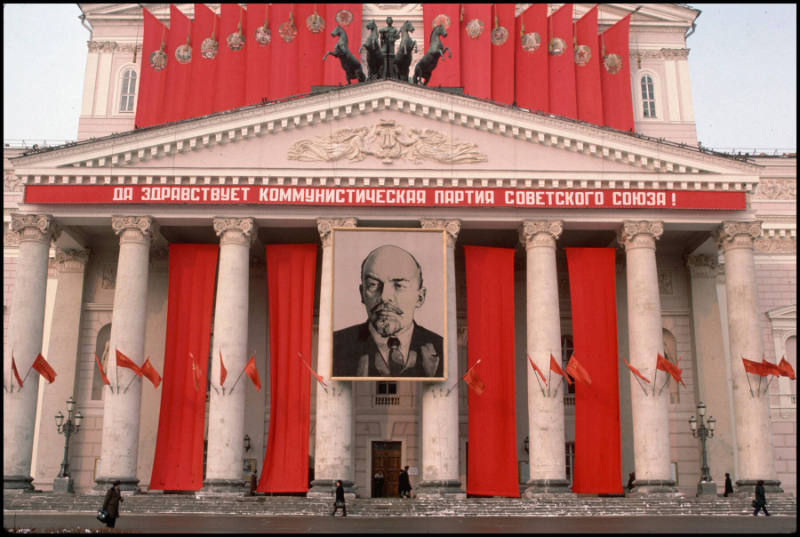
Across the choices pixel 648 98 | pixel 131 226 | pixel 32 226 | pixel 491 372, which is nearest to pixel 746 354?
pixel 491 372

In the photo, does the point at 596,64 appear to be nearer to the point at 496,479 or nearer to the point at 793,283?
the point at 793,283

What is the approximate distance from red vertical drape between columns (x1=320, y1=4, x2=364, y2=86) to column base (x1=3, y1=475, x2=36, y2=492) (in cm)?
2294

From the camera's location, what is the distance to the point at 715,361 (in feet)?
122

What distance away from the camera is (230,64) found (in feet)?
145

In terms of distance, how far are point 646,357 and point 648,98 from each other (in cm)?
1920

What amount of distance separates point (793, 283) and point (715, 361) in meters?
6.69

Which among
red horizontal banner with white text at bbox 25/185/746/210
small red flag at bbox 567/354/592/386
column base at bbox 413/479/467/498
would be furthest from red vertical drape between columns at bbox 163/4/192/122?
small red flag at bbox 567/354/592/386

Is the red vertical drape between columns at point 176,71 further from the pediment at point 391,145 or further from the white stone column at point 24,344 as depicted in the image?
the white stone column at point 24,344

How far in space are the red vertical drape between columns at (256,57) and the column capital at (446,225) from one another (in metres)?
13.9

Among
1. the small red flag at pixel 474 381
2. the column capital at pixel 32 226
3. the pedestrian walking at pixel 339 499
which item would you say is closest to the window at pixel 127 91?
the column capital at pixel 32 226

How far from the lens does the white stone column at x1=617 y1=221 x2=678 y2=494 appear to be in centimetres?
3139

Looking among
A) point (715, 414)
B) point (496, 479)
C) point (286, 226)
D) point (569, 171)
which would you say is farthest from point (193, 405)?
point (715, 414)

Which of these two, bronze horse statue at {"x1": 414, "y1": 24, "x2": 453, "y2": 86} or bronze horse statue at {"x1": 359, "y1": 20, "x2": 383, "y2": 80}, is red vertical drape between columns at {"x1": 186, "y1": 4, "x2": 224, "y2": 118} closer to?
bronze horse statue at {"x1": 359, "y1": 20, "x2": 383, "y2": 80}

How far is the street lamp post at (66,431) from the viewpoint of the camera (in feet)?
104
